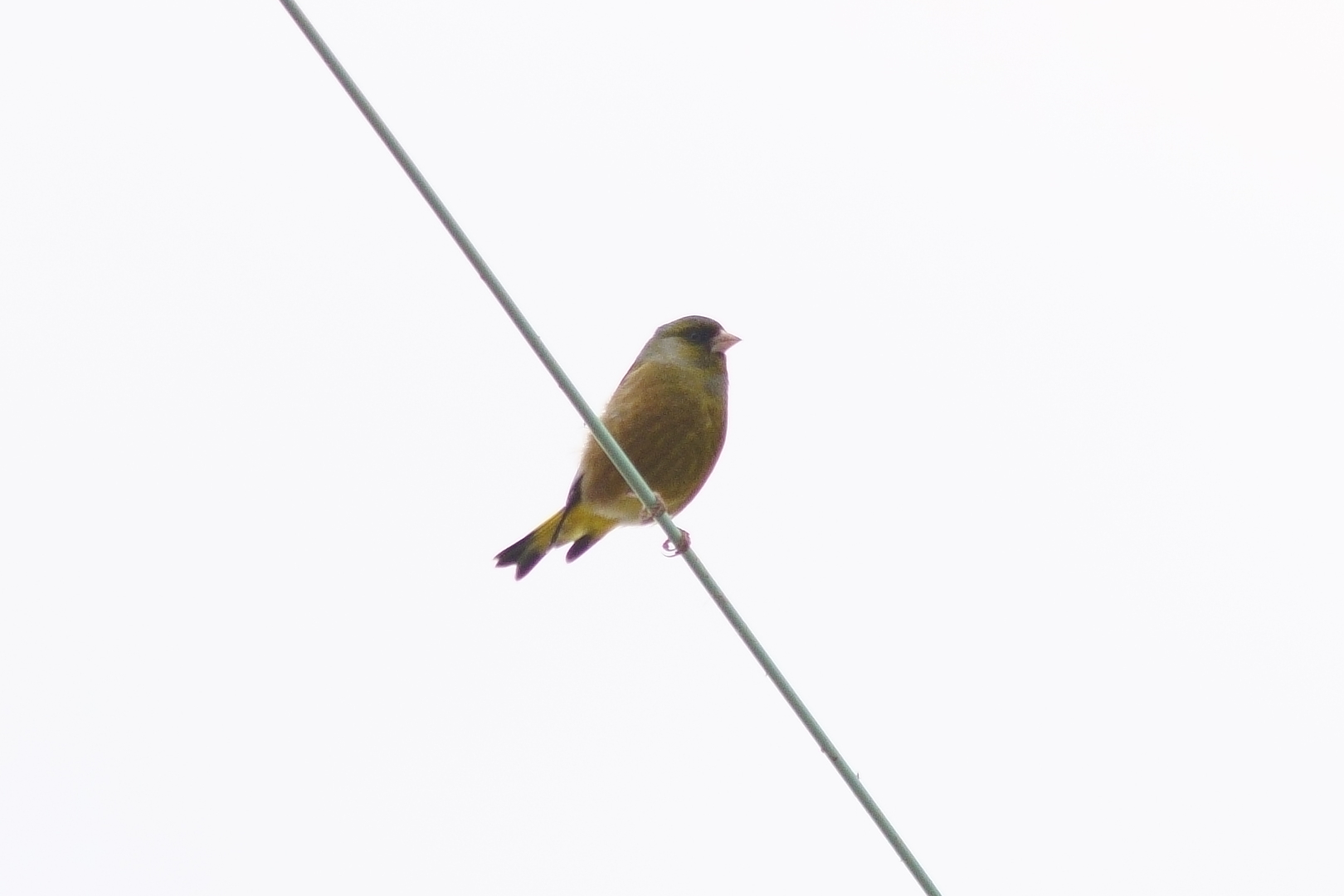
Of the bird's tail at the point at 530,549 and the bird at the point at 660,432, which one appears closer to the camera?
the bird at the point at 660,432

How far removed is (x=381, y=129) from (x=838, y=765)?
5.03 feet

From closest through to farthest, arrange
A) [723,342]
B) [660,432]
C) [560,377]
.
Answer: [560,377], [660,432], [723,342]

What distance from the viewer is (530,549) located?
6.84m

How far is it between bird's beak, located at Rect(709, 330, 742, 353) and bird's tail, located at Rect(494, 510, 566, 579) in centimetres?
106

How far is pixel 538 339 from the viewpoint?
309 cm

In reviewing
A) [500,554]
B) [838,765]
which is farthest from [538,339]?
[500,554]

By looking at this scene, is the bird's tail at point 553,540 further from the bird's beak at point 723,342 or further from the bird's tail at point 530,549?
the bird's beak at point 723,342

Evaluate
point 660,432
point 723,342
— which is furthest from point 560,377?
point 723,342

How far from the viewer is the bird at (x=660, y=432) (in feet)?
20.2

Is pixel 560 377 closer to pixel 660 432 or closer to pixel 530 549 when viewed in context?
pixel 660 432

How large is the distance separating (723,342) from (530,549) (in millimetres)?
1293

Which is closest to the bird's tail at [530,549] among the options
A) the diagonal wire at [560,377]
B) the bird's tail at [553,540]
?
the bird's tail at [553,540]

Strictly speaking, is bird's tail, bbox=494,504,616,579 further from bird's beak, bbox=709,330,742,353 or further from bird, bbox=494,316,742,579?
bird's beak, bbox=709,330,742,353

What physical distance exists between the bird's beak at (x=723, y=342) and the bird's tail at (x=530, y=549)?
106 centimetres
